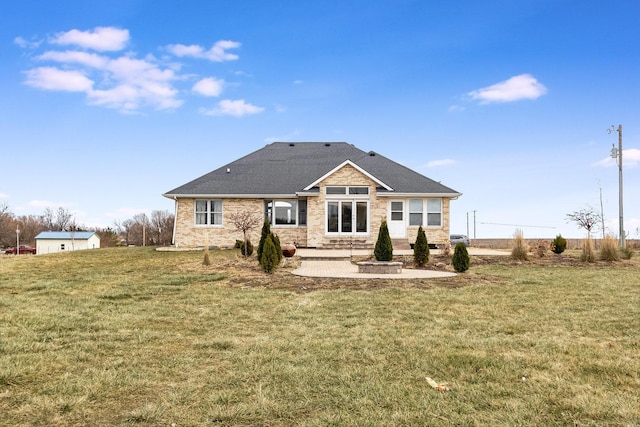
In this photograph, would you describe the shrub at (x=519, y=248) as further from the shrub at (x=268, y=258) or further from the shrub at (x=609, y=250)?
the shrub at (x=268, y=258)

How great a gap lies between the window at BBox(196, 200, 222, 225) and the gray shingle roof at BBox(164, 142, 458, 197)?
729 millimetres

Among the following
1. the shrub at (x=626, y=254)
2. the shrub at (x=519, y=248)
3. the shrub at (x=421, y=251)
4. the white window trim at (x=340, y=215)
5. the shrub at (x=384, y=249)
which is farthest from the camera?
the white window trim at (x=340, y=215)

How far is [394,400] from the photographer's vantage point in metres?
4.17

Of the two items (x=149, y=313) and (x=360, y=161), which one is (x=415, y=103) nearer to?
(x=360, y=161)

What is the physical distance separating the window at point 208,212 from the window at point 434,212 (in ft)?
38.6

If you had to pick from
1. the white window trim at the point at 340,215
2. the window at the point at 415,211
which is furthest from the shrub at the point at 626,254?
the white window trim at the point at 340,215

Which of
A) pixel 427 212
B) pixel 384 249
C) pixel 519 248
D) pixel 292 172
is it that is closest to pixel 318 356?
pixel 384 249

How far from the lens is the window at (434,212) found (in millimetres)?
26094

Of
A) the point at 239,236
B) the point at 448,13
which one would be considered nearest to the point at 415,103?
the point at 448,13

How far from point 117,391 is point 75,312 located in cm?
484

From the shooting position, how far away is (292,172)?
28.6 metres

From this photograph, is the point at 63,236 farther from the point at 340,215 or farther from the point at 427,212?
the point at 427,212

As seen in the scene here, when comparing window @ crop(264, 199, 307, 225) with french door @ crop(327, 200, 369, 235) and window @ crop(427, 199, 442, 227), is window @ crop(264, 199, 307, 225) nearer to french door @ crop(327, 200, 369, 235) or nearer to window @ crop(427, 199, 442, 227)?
french door @ crop(327, 200, 369, 235)

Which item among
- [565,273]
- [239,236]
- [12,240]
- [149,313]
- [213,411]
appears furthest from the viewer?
[12,240]
